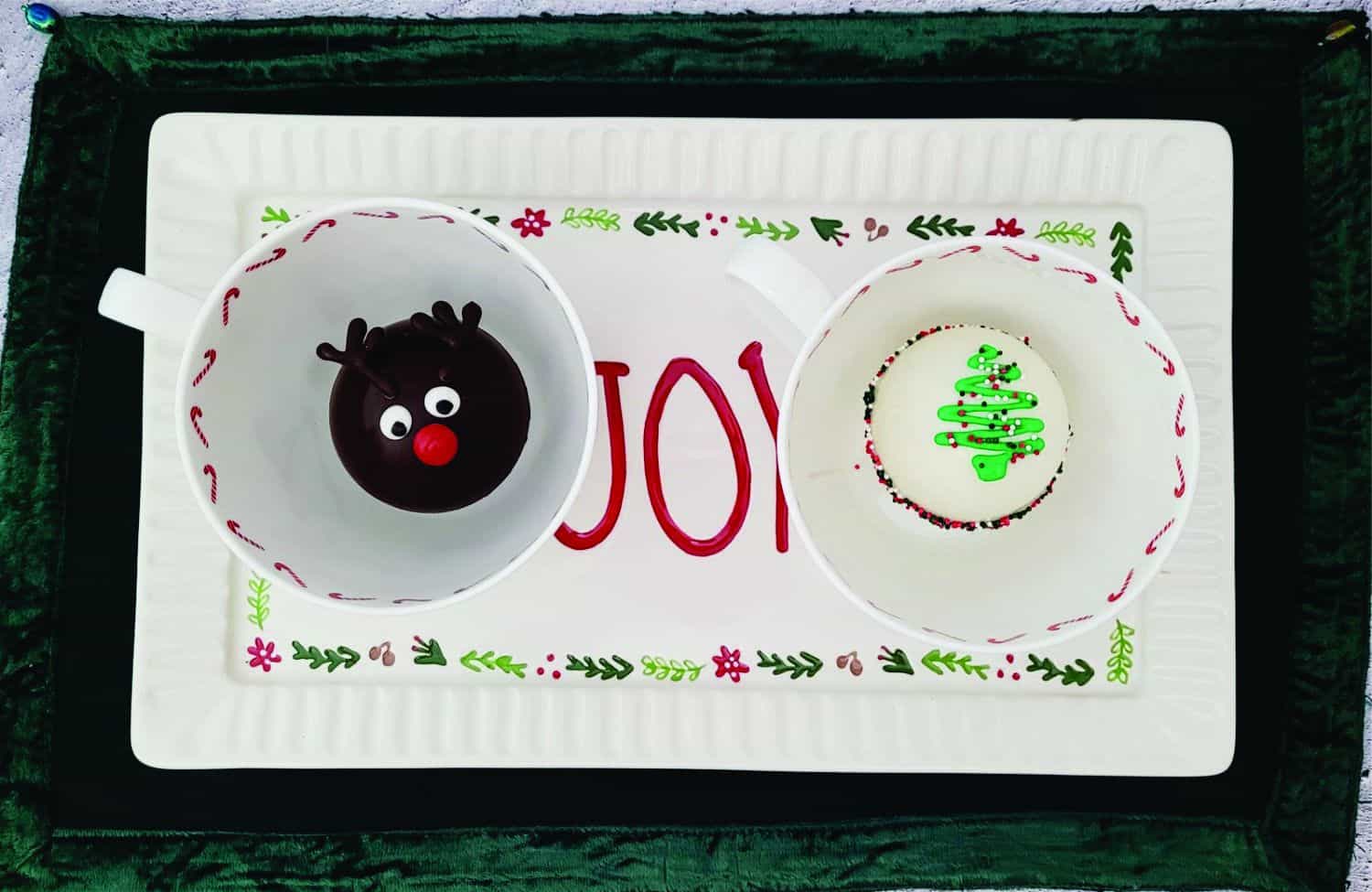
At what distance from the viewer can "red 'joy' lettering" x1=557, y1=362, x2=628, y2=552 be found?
1.72 feet

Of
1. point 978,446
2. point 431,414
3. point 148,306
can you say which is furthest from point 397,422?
point 978,446

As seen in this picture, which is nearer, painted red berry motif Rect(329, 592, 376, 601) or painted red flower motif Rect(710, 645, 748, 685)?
painted red berry motif Rect(329, 592, 376, 601)

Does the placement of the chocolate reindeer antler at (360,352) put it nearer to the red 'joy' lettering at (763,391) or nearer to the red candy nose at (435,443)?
the red candy nose at (435,443)

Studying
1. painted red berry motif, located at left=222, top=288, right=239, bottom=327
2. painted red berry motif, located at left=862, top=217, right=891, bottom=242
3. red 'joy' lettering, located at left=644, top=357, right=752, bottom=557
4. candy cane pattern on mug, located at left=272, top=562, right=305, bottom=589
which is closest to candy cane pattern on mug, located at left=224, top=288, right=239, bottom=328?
painted red berry motif, located at left=222, top=288, right=239, bottom=327

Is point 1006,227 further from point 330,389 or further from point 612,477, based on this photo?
point 330,389

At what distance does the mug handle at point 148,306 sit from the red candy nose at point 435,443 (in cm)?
11

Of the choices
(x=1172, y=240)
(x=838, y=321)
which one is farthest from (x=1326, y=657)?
(x=838, y=321)

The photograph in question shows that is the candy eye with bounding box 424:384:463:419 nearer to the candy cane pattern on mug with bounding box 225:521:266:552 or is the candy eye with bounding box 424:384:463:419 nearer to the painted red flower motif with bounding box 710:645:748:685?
the candy cane pattern on mug with bounding box 225:521:266:552

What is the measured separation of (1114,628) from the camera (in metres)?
0.53

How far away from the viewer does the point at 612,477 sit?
0.53 metres

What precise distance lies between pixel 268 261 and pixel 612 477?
0.65ft

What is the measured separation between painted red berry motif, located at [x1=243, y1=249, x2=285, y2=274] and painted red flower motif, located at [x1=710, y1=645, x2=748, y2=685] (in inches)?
11.4

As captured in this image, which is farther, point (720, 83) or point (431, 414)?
point (720, 83)

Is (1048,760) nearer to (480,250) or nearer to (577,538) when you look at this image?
(577,538)
